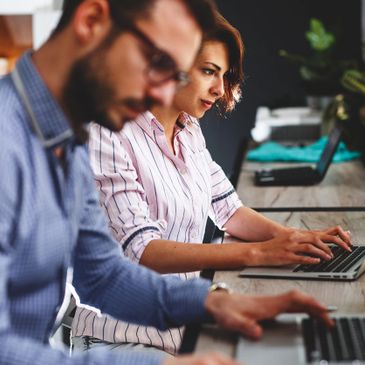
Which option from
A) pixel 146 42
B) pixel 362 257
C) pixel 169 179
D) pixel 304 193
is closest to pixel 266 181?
pixel 304 193

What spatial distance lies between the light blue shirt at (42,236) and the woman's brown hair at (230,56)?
0.88 m

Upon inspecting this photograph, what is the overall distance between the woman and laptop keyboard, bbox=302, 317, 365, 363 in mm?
420

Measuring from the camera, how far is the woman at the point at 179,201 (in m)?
1.77

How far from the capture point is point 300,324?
51.6 inches

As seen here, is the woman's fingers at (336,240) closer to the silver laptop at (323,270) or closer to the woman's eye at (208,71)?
the silver laptop at (323,270)

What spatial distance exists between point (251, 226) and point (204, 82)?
0.43 m

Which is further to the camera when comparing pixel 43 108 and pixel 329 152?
pixel 329 152

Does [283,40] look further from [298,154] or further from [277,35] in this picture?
[298,154]

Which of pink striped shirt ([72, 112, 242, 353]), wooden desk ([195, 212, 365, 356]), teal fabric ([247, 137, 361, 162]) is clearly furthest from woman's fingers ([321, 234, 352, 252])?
teal fabric ([247, 137, 361, 162])


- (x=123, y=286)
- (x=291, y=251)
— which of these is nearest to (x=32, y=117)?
(x=123, y=286)

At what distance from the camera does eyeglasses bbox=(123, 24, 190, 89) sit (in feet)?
3.70

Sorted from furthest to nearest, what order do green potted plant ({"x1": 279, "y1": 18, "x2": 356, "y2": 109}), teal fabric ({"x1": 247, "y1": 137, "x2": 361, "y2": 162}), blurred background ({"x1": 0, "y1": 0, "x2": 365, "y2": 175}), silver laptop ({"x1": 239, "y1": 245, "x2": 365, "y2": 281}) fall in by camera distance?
blurred background ({"x1": 0, "y1": 0, "x2": 365, "y2": 175})
green potted plant ({"x1": 279, "y1": 18, "x2": 356, "y2": 109})
teal fabric ({"x1": 247, "y1": 137, "x2": 361, "y2": 162})
silver laptop ({"x1": 239, "y1": 245, "x2": 365, "y2": 281})

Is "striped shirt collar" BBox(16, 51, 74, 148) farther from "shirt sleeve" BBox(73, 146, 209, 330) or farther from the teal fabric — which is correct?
the teal fabric

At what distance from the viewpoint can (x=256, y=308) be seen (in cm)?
132
